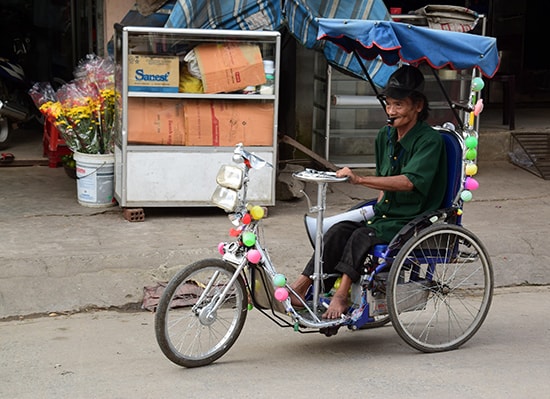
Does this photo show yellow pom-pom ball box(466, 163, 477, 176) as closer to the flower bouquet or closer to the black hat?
the black hat

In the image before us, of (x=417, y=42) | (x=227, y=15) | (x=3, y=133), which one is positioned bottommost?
(x=3, y=133)

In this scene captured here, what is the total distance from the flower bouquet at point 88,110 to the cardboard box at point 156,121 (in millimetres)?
623

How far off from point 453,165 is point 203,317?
5.66 feet

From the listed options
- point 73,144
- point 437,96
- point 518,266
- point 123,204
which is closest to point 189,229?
point 123,204

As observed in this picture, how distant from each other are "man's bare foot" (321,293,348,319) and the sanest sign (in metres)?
3.27

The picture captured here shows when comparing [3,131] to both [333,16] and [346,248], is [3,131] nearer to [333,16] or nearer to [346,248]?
[333,16]

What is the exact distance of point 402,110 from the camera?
5133 mm

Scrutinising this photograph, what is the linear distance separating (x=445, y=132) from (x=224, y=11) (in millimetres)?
3163

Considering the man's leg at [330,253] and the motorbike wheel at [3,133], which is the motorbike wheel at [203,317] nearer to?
the man's leg at [330,253]

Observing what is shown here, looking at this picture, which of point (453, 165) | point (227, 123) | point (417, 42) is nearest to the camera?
point (417, 42)

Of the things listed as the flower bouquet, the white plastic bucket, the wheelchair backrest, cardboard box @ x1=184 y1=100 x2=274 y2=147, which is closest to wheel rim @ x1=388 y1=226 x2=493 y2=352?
the wheelchair backrest

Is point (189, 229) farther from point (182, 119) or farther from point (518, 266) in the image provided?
point (518, 266)

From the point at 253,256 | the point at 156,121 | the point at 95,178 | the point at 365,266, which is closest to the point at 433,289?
the point at 365,266

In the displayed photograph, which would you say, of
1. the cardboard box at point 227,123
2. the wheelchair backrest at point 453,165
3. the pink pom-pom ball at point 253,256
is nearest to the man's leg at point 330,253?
the pink pom-pom ball at point 253,256
